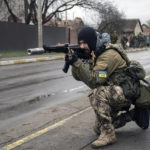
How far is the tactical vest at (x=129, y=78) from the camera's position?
3.37 m

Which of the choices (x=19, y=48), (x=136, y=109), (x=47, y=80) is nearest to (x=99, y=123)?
(x=136, y=109)

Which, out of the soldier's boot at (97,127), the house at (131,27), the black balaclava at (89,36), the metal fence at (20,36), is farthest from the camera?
the house at (131,27)

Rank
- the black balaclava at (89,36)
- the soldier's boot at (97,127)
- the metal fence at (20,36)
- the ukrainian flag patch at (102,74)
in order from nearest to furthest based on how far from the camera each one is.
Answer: the ukrainian flag patch at (102,74) → the black balaclava at (89,36) → the soldier's boot at (97,127) → the metal fence at (20,36)

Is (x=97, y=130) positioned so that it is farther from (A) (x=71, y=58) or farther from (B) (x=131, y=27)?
(B) (x=131, y=27)

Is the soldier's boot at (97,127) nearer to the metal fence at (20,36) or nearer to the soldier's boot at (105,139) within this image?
the soldier's boot at (105,139)

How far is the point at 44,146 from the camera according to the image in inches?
133

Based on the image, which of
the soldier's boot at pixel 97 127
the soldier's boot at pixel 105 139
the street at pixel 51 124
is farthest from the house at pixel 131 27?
the soldier's boot at pixel 105 139

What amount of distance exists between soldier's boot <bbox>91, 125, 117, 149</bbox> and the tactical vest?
468 mm

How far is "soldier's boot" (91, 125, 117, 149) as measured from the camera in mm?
3295

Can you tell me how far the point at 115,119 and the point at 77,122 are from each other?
0.79 meters

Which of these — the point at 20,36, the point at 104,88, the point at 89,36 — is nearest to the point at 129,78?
the point at 104,88

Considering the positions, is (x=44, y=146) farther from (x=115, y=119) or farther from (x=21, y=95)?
(x=21, y=95)

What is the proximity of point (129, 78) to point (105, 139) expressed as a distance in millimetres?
766

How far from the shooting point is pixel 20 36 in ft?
79.0
